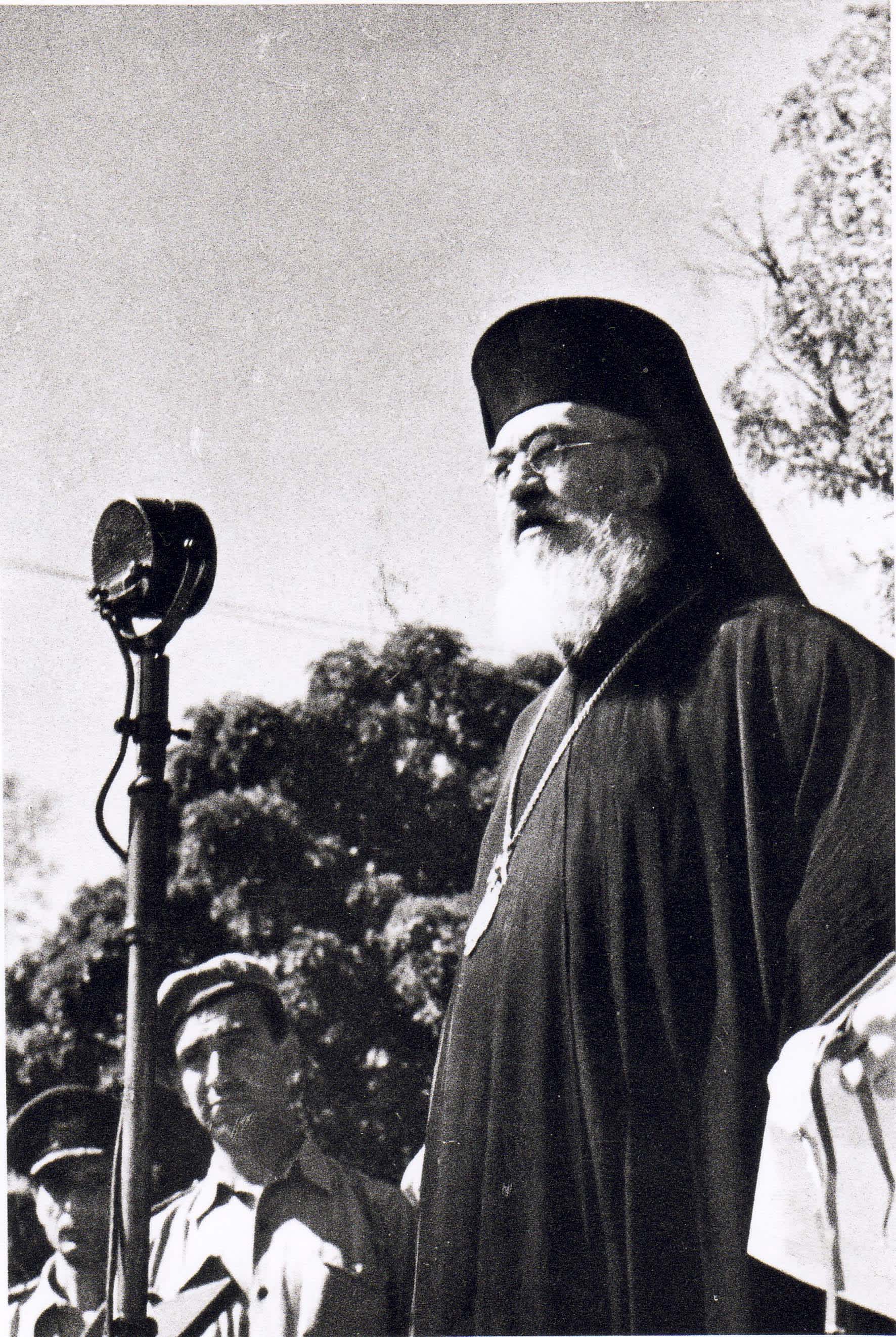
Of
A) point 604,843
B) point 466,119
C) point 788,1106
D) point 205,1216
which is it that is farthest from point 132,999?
point 466,119

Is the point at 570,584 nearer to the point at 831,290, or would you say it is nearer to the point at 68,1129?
the point at 831,290

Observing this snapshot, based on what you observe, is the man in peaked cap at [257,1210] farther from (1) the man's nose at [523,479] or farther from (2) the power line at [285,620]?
(1) the man's nose at [523,479]

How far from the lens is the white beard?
10.1ft

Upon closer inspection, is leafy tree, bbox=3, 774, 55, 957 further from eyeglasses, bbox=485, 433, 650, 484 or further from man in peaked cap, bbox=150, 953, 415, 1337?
eyeglasses, bbox=485, 433, 650, 484

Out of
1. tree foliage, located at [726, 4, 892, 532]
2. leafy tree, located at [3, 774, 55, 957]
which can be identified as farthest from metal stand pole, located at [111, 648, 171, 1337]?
tree foliage, located at [726, 4, 892, 532]

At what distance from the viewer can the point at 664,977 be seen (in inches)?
111

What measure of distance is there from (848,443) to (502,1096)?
1404 millimetres

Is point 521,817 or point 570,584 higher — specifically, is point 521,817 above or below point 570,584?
below

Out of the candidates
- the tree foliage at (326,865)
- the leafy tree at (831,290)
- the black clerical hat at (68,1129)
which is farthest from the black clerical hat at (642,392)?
the black clerical hat at (68,1129)

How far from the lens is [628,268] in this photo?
3291 millimetres

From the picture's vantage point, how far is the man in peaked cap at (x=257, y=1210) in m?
2.96

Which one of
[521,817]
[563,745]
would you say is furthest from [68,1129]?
[563,745]

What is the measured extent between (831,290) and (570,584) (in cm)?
79

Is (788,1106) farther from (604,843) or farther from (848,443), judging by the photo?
(848,443)
